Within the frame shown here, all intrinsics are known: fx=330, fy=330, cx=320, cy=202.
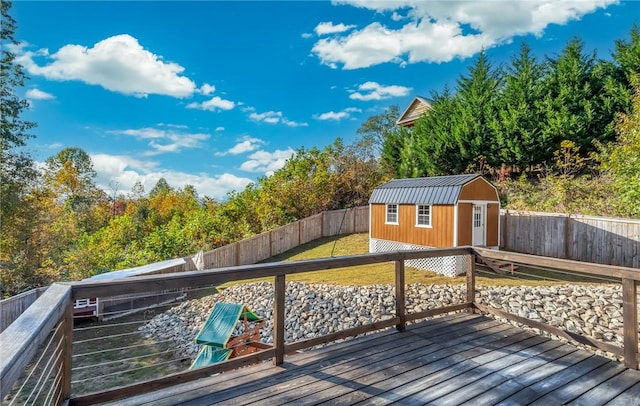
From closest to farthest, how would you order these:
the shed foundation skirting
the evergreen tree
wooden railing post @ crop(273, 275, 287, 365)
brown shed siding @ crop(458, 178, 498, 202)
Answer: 1. wooden railing post @ crop(273, 275, 287, 365)
2. the shed foundation skirting
3. brown shed siding @ crop(458, 178, 498, 202)
4. the evergreen tree

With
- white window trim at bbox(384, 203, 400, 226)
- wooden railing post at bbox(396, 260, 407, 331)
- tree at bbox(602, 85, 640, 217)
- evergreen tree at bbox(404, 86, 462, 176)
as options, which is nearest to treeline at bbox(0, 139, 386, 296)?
evergreen tree at bbox(404, 86, 462, 176)

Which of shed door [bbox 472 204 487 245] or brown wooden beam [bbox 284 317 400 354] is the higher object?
shed door [bbox 472 204 487 245]

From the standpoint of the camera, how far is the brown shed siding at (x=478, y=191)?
9.30m

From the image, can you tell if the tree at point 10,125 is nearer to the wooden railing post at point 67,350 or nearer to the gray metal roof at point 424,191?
the gray metal roof at point 424,191

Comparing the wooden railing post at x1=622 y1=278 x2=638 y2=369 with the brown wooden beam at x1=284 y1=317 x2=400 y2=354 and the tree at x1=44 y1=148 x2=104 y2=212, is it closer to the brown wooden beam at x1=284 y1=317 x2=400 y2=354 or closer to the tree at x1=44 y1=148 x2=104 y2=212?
the brown wooden beam at x1=284 y1=317 x2=400 y2=354

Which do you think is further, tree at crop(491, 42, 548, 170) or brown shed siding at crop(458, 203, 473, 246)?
tree at crop(491, 42, 548, 170)

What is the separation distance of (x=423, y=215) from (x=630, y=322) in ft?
24.8

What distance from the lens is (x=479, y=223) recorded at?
9703 mm

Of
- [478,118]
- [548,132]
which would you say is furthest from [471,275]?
[478,118]

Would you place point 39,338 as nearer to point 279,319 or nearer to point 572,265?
point 279,319

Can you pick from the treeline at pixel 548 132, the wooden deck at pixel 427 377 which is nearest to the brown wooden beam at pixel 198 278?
the wooden deck at pixel 427 377

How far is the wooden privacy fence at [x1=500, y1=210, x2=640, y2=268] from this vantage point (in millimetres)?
8758

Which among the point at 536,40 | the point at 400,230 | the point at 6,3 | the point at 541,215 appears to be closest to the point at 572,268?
the point at 400,230

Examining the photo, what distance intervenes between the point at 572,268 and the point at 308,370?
8.14 ft
